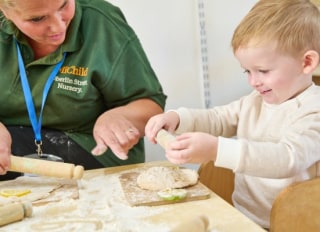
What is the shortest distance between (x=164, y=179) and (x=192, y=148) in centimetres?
10

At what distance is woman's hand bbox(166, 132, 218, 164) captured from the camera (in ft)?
2.59

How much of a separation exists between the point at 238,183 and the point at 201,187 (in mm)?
202

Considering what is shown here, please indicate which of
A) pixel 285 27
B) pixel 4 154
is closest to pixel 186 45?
pixel 285 27

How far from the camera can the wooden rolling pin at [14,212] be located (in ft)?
2.42

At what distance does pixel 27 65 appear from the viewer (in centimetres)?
107

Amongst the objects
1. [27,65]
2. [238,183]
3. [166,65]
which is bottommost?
[238,183]

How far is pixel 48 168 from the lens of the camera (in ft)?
2.89

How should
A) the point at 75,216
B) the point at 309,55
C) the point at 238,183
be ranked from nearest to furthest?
the point at 75,216, the point at 309,55, the point at 238,183

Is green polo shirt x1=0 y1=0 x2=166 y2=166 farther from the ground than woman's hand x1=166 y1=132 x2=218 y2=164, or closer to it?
farther from the ground

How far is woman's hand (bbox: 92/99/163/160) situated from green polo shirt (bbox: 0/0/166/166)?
6 centimetres

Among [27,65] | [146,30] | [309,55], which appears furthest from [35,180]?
[146,30]

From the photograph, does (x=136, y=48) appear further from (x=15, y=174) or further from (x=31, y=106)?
(x=15, y=174)

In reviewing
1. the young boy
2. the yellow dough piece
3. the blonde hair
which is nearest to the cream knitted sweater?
the young boy

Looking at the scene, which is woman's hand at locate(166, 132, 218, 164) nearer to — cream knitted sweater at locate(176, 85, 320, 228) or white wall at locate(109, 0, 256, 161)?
cream knitted sweater at locate(176, 85, 320, 228)
